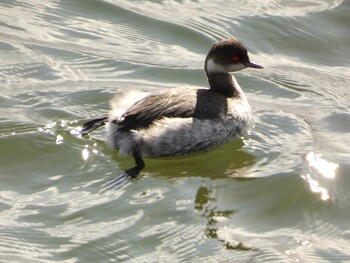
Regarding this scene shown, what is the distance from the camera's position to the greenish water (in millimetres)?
6039

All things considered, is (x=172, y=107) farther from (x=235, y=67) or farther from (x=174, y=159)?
(x=235, y=67)

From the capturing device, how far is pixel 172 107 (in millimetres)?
7066

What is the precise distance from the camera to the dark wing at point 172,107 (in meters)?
6.95

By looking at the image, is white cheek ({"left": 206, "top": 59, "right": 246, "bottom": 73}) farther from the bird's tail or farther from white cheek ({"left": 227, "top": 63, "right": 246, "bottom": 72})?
the bird's tail

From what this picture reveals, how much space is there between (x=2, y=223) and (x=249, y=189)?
170 centimetres

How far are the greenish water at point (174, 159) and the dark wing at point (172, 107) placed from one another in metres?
0.29

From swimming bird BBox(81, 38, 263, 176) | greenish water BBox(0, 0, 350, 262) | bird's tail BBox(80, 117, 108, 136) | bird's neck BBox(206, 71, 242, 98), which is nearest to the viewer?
greenish water BBox(0, 0, 350, 262)

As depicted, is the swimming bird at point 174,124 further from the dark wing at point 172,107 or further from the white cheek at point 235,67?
the white cheek at point 235,67

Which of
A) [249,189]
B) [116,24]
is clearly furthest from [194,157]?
[116,24]

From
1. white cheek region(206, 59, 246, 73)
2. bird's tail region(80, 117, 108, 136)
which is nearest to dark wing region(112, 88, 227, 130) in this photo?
bird's tail region(80, 117, 108, 136)

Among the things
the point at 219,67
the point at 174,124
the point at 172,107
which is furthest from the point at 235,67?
the point at 174,124

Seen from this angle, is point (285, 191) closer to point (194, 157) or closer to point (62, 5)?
point (194, 157)

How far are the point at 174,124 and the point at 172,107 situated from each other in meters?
0.17

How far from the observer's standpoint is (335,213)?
6.54 m
